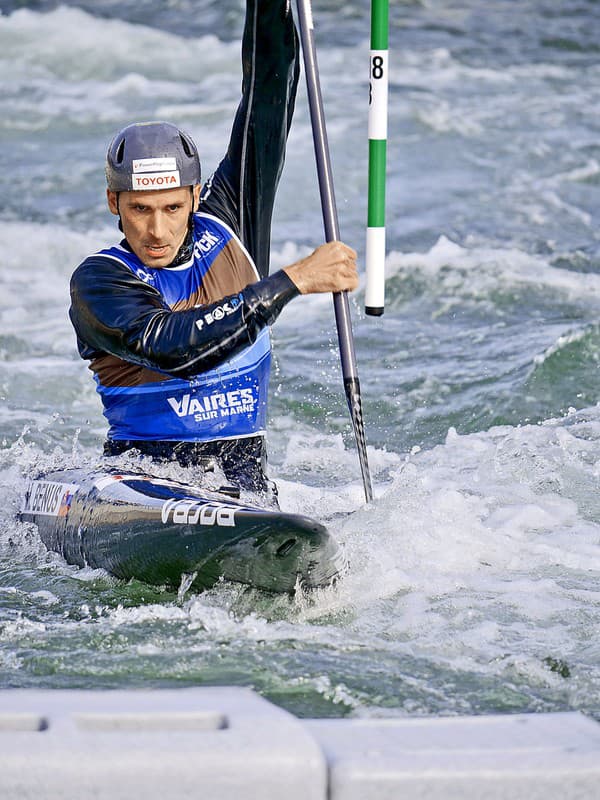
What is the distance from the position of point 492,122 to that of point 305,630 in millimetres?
10905

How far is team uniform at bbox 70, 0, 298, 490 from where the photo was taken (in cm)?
372

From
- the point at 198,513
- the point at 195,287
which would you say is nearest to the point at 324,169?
the point at 195,287

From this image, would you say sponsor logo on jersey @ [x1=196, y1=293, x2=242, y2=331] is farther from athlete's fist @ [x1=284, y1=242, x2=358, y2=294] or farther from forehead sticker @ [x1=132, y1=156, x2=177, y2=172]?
forehead sticker @ [x1=132, y1=156, x2=177, y2=172]

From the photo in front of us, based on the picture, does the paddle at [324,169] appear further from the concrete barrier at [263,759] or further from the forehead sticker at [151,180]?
the concrete barrier at [263,759]

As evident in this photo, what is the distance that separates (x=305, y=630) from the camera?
351cm

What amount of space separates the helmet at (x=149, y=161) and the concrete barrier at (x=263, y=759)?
206cm

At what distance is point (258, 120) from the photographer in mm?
4621

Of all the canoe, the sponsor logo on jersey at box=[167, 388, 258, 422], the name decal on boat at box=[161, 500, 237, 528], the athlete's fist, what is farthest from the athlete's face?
the name decal on boat at box=[161, 500, 237, 528]

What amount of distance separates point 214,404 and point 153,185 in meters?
0.74

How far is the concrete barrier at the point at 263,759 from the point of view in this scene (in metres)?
2.20

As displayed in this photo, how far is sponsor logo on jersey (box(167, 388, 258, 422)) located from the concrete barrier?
182cm

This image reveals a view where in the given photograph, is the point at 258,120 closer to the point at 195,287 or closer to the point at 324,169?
the point at 324,169

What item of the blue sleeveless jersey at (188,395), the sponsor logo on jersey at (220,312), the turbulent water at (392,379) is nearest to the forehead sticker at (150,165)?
the blue sleeveless jersey at (188,395)

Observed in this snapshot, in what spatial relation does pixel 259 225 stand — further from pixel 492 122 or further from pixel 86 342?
pixel 492 122
